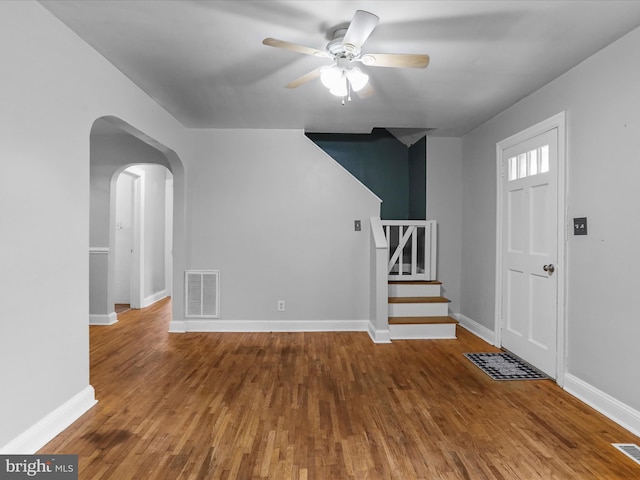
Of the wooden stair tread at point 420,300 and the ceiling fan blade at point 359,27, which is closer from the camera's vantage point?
the ceiling fan blade at point 359,27

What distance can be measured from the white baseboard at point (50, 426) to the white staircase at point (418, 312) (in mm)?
2966

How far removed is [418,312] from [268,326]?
1.87 meters

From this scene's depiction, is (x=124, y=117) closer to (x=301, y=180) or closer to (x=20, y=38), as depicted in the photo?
(x=20, y=38)

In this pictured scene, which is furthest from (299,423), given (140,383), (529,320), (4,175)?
(529,320)

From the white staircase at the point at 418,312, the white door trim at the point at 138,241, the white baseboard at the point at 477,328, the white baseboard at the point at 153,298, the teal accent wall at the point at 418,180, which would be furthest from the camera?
the white baseboard at the point at 153,298

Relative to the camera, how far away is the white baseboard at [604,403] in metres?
2.26

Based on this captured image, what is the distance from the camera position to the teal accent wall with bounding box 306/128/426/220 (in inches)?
213

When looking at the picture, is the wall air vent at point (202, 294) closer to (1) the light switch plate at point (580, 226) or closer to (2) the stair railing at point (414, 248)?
(2) the stair railing at point (414, 248)

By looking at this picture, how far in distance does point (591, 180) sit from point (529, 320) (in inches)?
55.3

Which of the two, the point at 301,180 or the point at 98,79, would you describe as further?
the point at 301,180

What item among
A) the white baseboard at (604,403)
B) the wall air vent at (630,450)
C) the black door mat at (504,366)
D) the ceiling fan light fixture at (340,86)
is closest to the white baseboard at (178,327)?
the black door mat at (504,366)

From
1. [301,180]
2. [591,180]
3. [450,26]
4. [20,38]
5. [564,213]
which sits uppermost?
[450,26]

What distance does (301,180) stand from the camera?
4543 mm

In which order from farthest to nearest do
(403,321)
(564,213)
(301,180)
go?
(301,180) < (403,321) < (564,213)
